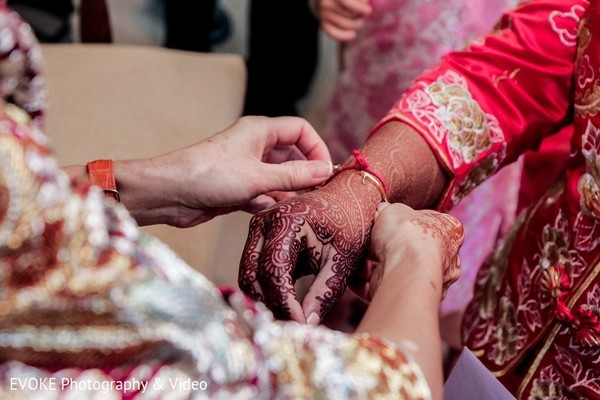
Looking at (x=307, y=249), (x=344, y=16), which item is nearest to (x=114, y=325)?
(x=307, y=249)

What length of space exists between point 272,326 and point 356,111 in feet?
3.26

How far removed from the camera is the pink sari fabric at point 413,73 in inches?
49.6

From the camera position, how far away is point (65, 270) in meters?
0.38

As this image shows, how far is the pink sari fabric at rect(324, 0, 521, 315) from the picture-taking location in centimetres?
126

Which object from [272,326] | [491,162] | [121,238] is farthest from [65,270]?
[491,162]

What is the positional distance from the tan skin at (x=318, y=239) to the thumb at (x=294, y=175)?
0.07 feet

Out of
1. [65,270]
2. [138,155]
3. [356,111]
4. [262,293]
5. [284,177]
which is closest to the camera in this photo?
[65,270]

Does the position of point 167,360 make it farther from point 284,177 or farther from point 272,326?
point 284,177

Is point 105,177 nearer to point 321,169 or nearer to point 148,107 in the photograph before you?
point 321,169

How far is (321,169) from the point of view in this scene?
2.63 feet

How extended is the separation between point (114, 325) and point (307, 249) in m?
0.33

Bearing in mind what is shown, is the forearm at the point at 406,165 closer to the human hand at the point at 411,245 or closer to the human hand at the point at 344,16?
the human hand at the point at 411,245

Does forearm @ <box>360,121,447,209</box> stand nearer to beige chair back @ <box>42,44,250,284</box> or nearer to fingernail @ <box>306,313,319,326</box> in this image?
fingernail @ <box>306,313,319,326</box>

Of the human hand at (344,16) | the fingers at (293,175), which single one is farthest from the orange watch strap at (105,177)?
the human hand at (344,16)
